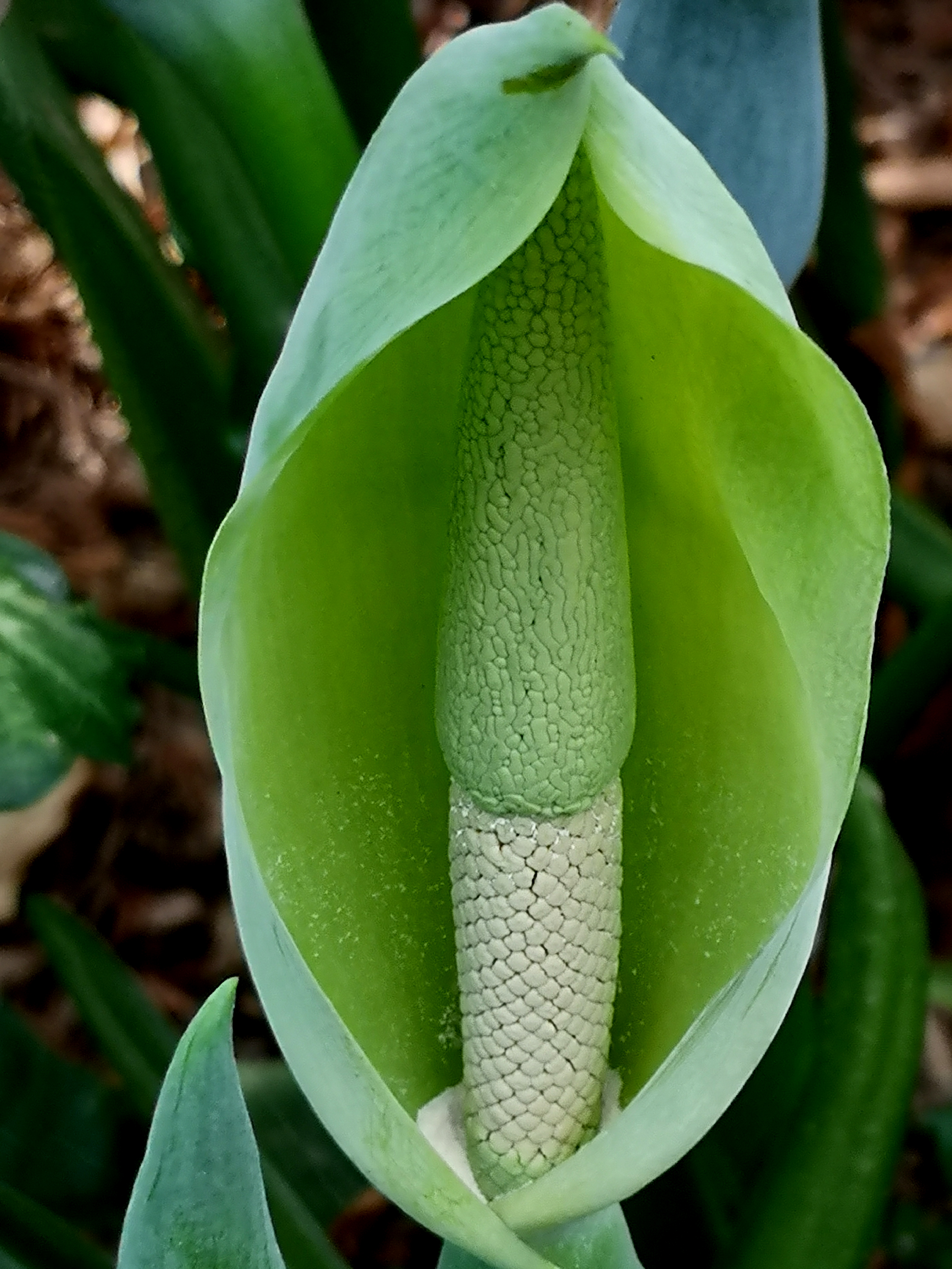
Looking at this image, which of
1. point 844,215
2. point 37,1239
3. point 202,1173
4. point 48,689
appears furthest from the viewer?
point 844,215

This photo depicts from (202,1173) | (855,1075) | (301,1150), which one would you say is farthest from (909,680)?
(202,1173)

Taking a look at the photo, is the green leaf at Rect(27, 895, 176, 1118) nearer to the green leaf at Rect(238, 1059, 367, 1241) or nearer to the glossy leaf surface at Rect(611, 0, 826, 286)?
the green leaf at Rect(238, 1059, 367, 1241)

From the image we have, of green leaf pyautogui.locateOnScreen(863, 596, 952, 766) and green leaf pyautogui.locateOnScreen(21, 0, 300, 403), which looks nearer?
green leaf pyautogui.locateOnScreen(21, 0, 300, 403)

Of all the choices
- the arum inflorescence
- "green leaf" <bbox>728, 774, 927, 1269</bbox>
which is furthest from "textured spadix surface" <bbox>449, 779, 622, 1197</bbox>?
"green leaf" <bbox>728, 774, 927, 1269</bbox>

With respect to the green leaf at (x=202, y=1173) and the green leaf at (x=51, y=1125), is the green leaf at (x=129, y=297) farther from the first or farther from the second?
the green leaf at (x=202, y=1173)

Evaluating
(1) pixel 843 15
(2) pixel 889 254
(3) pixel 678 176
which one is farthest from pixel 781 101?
(1) pixel 843 15

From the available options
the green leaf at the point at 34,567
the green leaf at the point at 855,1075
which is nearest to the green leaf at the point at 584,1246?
the green leaf at the point at 855,1075

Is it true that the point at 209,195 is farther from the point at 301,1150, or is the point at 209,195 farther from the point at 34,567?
the point at 301,1150

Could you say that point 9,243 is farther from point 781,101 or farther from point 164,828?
point 781,101
